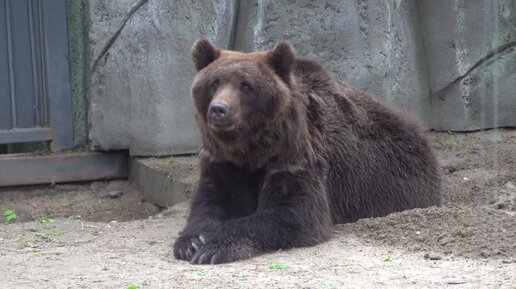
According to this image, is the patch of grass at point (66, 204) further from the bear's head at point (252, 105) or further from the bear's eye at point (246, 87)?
the bear's eye at point (246, 87)

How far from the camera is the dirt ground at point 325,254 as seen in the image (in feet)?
16.7

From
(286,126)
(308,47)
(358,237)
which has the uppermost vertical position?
(308,47)

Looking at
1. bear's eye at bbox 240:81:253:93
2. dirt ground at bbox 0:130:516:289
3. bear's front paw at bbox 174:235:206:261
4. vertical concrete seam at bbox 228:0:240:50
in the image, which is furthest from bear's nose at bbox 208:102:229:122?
vertical concrete seam at bbox 228:0:240:50

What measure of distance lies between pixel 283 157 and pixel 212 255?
91 centimetres

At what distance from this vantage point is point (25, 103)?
9320mm

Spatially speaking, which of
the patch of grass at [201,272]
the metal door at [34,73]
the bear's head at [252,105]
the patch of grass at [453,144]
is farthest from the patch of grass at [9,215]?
the patch of grass at [453,144]

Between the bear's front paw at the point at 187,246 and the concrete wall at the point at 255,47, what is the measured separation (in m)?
3.35

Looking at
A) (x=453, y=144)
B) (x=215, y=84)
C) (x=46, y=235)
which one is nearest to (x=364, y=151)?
(x=215, y=84)

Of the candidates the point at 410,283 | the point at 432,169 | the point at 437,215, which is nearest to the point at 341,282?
the point at 410,283

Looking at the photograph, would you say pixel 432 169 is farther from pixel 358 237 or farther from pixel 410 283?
pixel 410 283

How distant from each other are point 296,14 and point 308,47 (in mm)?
335

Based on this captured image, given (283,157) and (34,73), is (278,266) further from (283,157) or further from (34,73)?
(34,73)

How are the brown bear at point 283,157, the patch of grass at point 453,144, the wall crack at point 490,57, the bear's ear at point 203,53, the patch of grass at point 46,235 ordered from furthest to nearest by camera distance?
the wall crack at point 490,57
the patch of grass at point 453,144
the patch of grass at point 46,235
the bear's ear at point 203,53
the brown bear at point 283,157

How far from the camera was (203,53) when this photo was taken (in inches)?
254
